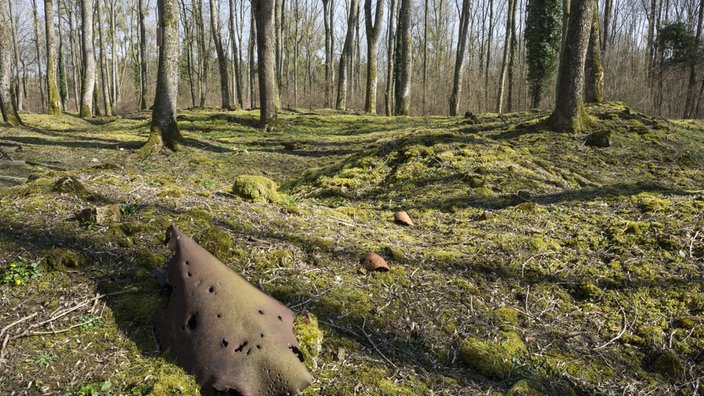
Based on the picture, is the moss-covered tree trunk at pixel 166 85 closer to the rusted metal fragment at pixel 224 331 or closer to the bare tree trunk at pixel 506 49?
the rusted metal fragment at pixel 224 331

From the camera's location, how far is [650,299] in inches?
129

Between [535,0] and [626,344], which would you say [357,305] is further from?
[535,0]

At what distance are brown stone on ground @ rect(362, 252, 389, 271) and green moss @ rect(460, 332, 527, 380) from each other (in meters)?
0.87

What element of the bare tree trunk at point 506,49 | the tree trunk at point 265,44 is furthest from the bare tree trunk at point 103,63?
the bare tree trunk at point 506,49

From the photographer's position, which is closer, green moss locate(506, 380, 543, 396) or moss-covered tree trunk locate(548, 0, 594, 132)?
green moss locate(506, 380, 543, 396)

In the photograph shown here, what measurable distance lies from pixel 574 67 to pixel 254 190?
6457 mm

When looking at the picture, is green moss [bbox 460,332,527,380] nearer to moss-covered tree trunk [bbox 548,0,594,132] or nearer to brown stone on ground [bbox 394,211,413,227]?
brown stone on ground [bbox 394,211,413,227]

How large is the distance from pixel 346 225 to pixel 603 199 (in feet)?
Result: 10.6

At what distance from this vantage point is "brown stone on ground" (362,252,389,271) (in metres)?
3.37

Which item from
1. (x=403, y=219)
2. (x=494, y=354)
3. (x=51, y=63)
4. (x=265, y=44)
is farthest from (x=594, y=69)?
(x=51, y=63)

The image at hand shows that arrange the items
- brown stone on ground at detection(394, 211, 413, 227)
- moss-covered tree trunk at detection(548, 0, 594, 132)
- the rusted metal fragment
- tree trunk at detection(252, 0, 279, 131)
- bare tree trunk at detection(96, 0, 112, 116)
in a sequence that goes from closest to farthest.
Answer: the rusted metal fragment → brown stone on ground at detection(394, 211, 413, 227) → moss-covered tree trunk at detection(548, 0, 594, 132) → tree trunk at detection(252, 0, 279, 131) → bare tree trunk at detection(96, 0, 112, 116)

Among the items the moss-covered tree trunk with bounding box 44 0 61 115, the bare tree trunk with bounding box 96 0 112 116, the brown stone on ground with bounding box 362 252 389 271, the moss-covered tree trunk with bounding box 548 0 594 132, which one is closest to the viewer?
the brown stone on ground with bounding box 362 252 389 271

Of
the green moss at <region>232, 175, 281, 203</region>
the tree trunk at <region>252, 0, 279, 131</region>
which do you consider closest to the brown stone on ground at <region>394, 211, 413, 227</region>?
the green moss at <region>232, 175, 281, 203</region>

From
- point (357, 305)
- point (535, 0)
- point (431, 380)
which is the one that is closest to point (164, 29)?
point (357, 305)
